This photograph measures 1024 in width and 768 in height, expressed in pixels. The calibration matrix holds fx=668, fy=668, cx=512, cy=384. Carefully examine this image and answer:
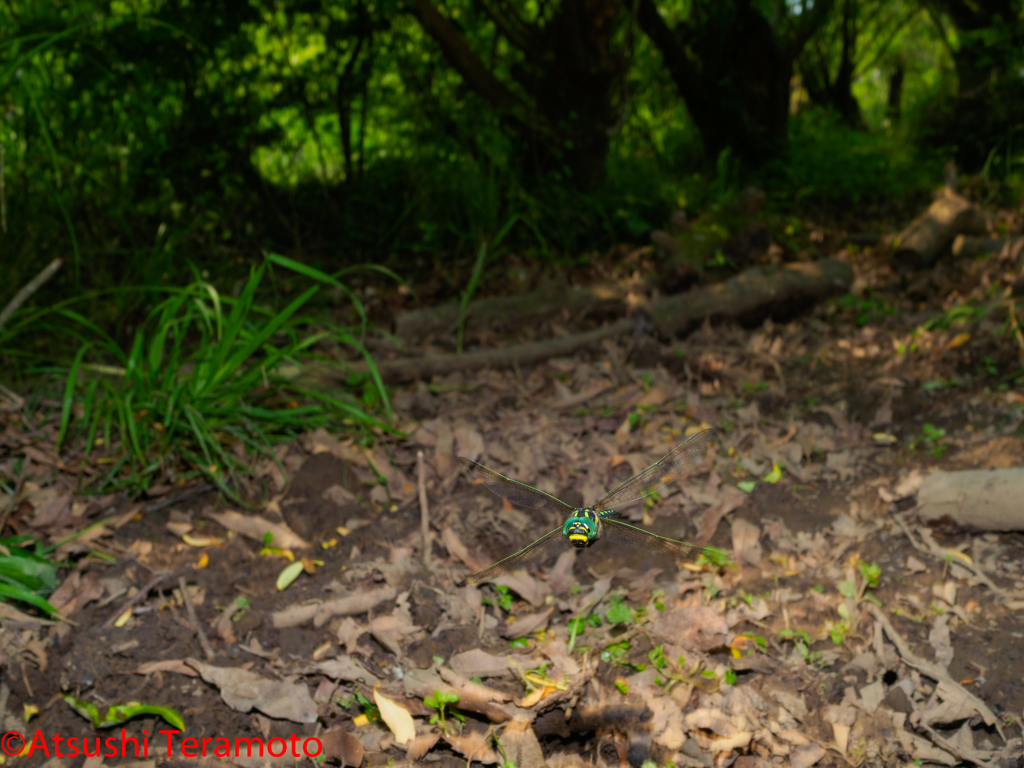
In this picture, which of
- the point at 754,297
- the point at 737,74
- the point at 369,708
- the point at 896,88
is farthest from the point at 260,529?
the point at 896,88

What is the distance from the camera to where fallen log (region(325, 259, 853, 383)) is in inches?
129

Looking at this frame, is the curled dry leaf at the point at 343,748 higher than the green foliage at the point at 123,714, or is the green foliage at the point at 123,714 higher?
the green foliage at the point at 123,714

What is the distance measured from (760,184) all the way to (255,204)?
14.8 feet

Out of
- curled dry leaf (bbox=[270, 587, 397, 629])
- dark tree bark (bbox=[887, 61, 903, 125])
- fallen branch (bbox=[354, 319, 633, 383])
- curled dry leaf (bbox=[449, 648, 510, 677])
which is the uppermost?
dark tree bark (bbox=[887, 61, 903, 125])

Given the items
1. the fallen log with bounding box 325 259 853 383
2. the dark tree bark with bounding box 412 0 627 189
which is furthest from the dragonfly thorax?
the dark tree bark with bounding box 412 0 627 189

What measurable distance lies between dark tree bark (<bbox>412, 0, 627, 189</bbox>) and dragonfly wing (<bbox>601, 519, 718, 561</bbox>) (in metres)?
4.25

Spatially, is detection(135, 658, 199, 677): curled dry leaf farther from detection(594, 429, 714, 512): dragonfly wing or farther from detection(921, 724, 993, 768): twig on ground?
detection(921, 724, 993, 768): twig on ground

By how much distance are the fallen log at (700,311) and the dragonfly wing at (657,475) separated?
6.69 ft

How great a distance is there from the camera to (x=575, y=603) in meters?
1.83

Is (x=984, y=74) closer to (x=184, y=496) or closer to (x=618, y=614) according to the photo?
(x=618, y=614)

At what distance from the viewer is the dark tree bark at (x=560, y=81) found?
485cm

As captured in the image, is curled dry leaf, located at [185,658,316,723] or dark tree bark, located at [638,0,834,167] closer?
curled dry leaf, located at [185,658,316,723]

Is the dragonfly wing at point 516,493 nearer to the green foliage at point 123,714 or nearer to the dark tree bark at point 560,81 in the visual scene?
the green foliage at point 123,714


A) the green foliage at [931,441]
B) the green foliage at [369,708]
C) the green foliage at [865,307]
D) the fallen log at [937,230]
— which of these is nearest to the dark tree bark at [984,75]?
the fallen log at [937,230]
